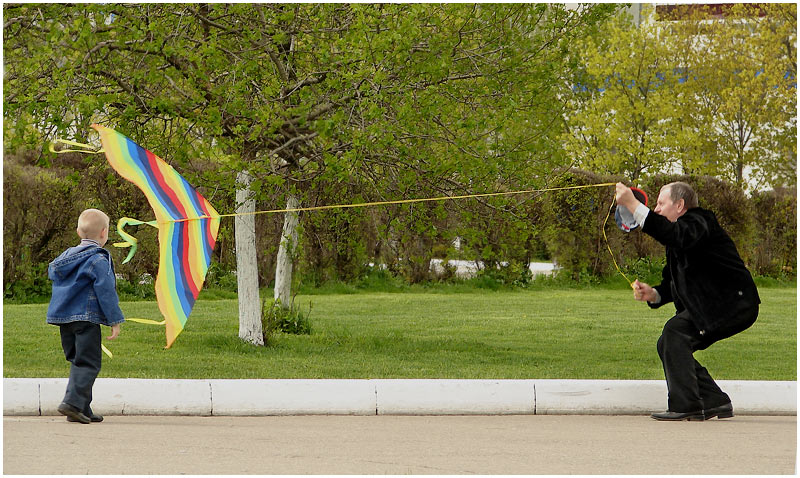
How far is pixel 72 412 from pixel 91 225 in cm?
111

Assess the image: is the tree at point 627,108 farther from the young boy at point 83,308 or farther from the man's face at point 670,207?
the young boy at point 83,308

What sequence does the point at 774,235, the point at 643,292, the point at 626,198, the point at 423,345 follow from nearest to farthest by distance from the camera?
the point at 626,198 → the point at 643,292 → the point at 423,345 → the point at 774,235

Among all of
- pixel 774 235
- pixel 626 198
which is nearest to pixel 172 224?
pixel 626 198

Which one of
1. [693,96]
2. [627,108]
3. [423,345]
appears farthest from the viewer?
[693,96]

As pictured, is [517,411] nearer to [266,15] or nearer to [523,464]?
[523,464]

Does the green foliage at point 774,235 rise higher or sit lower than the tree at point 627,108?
lower

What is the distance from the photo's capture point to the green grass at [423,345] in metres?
8.20

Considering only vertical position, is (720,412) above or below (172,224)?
below

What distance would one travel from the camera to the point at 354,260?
16.3 m

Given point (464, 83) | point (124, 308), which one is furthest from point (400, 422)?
point (124, 308)

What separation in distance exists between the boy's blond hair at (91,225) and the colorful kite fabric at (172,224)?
1.05ft

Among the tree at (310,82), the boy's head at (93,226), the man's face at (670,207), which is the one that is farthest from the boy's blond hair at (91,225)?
the man's face at (670,207)

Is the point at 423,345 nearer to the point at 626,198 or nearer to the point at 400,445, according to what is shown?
the point at 400,445

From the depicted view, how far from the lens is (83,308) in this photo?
5891 mm
